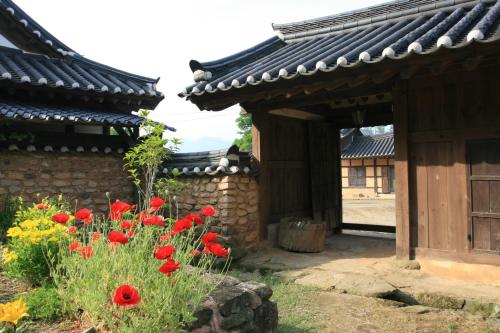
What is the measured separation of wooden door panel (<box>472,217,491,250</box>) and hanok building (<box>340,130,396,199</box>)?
2044 centimetres

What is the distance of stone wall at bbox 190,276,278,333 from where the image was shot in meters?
2.99

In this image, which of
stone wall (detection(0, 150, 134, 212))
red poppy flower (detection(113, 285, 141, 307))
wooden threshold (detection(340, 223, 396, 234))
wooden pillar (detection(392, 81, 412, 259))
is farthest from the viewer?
wooden threshold (detection(340, 223, 396, 234))

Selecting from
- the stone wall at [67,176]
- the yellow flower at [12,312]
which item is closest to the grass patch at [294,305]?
the yellow flower at [12,312]

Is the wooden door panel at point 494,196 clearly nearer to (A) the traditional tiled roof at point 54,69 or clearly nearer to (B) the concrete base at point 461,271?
(B) the concrete base at point 461,271

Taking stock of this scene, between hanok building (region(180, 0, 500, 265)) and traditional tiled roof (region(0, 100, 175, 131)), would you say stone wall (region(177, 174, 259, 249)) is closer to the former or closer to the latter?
hanok building (region(180, 0, 500, 265))

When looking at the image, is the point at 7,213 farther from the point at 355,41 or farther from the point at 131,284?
the point at 355,41

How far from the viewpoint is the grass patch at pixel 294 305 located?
401 cm

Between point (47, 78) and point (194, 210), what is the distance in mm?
3776

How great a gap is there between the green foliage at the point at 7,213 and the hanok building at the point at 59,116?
0.21 metres

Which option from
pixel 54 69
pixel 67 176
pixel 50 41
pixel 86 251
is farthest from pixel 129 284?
pixel 50 41

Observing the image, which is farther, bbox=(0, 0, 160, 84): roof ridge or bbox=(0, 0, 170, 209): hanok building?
bbox=(0, 0, 160, 84): roof ridge

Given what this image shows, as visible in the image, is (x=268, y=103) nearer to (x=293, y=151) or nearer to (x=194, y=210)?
(x=293, y=151)

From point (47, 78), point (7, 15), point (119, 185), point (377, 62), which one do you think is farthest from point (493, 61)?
point (7, 15)

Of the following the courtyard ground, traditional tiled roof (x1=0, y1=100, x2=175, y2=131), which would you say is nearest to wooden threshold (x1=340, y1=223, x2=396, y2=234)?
the courtyard ground
